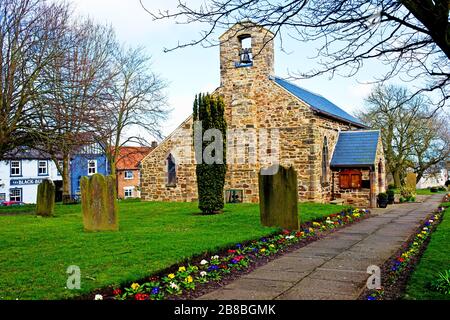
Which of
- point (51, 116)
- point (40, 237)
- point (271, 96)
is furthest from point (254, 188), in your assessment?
point (40, 237)

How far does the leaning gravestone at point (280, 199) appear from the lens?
11.4 meters

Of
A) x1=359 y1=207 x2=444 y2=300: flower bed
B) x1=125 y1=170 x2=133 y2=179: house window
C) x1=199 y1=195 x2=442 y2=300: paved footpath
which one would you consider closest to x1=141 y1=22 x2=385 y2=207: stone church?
x1=199 y1=195 x2=442 y2=300: paved footpath

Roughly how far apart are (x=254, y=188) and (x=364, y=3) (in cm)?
1699

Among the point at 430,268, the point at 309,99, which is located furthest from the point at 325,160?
the point at 430,268

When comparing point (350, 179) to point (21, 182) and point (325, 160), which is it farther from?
point (21, 182)

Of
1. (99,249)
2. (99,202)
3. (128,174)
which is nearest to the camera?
(99,249)

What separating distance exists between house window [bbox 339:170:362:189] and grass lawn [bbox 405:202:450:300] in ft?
42.1

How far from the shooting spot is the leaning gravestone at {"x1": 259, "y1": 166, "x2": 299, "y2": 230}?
11.4 m

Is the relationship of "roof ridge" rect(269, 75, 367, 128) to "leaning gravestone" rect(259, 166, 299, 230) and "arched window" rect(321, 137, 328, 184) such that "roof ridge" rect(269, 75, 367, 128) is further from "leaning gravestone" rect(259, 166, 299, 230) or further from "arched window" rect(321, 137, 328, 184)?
"leaning gravestone" rect(259, 166, 299, 230)

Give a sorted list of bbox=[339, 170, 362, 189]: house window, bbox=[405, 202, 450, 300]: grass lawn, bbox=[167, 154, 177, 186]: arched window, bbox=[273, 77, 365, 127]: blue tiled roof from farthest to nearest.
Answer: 1. bbox=[167, 154, 177, 186]: arched window
2. bbox=[339, 170, 362, 189]: house window
3. bbox=[273, 77, 365, 127]: blue tiled roof
4. bbox=[405, 202, 450, 300]: grass lawn

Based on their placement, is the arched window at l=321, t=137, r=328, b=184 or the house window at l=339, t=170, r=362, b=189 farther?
the house window at l=339, t=170, r=362, b=189

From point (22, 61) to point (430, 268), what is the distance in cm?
1772

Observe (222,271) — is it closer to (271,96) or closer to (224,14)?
(224,14)

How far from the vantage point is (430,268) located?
6.84 meters
